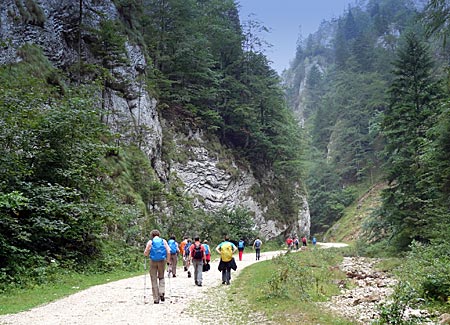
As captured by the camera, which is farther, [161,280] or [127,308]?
[161,280]

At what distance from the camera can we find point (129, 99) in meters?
28.3

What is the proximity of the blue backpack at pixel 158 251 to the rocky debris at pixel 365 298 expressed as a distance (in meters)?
4.43

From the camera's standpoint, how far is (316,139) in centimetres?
7800

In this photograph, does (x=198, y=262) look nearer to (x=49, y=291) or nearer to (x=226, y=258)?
(x=226, y=258)

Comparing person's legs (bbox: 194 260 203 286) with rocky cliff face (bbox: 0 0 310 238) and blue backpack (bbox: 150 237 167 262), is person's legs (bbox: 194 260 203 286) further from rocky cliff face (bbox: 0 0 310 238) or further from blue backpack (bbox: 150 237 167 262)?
rocky cliff face (bbox: 0 0 310 238)

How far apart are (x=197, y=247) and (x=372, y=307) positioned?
634 cm

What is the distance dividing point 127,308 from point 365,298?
6.34m

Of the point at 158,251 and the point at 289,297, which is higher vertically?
the point at 158,251

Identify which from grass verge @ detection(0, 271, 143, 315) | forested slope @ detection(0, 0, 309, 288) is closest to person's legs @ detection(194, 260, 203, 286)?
grass verge @ detection(0, 271, 143, 315)

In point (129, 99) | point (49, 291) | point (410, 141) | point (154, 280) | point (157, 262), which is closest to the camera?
point (154, 280)

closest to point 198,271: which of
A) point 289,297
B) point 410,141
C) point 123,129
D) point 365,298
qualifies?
point 289,297

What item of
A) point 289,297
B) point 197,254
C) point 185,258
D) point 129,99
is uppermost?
point 129,99

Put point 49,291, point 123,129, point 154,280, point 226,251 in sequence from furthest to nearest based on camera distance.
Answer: point 123,129 → point 226,251 → point 49,291 → point 154,280

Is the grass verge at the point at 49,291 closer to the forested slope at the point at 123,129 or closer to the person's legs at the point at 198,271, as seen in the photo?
the forested slope at the point at 123,129
